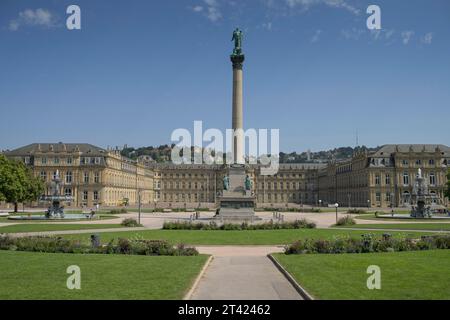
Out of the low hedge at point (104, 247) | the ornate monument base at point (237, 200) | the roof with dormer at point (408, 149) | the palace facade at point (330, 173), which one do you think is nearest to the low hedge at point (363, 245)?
the low hedge at point (104, 247)

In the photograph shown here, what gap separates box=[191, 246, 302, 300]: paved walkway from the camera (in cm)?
1464

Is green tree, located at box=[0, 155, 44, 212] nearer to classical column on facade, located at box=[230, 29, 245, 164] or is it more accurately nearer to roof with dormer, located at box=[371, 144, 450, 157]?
classical column on facade, located at box=[230, 29, 245, 164]

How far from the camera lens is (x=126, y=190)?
488 feet

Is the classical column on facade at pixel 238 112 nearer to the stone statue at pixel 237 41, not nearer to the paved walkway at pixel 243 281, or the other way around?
the stone statue at pixel 237 41

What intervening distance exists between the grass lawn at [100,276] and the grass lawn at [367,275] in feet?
15.1

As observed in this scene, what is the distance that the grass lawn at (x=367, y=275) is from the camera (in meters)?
14.2

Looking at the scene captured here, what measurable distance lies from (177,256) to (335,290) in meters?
10.8

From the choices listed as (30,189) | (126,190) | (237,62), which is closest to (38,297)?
(237,62)

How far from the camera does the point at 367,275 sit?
17.1 metres

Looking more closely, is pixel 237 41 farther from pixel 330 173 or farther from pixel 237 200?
pixel 330 173

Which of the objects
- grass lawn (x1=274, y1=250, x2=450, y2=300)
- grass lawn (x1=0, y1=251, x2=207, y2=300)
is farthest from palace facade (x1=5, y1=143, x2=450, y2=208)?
grass lawn (x1=0, y1=251, x2=207, y2=300)

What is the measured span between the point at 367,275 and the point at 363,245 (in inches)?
328

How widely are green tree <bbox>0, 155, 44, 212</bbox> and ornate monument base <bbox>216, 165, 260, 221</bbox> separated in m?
37.6
